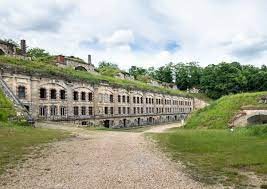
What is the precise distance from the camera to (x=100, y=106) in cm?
5391

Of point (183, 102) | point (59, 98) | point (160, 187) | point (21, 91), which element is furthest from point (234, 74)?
point (160, 187)

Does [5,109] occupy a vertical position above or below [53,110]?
above

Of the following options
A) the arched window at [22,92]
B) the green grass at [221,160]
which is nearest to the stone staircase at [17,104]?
the arched window at [22,92]

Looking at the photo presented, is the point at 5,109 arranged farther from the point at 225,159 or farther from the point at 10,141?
the point at 225,159

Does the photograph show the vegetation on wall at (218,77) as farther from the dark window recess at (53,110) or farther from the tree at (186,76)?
the dark window recess at (53,110)

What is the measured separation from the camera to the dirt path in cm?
1080

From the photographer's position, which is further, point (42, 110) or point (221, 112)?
point (221, 112)

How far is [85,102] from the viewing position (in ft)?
165

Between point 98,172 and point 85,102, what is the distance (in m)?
38.4

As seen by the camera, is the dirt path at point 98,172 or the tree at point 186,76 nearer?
the dirt path at point 98,172

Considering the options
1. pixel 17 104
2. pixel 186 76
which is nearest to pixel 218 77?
pixel 186 76

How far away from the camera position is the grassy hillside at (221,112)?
4106 centimetres

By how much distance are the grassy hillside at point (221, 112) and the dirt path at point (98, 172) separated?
2540cm

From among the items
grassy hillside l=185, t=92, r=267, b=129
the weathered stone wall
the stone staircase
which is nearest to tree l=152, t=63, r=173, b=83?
grassy hillside l=185, t=92, r=267, b=129
